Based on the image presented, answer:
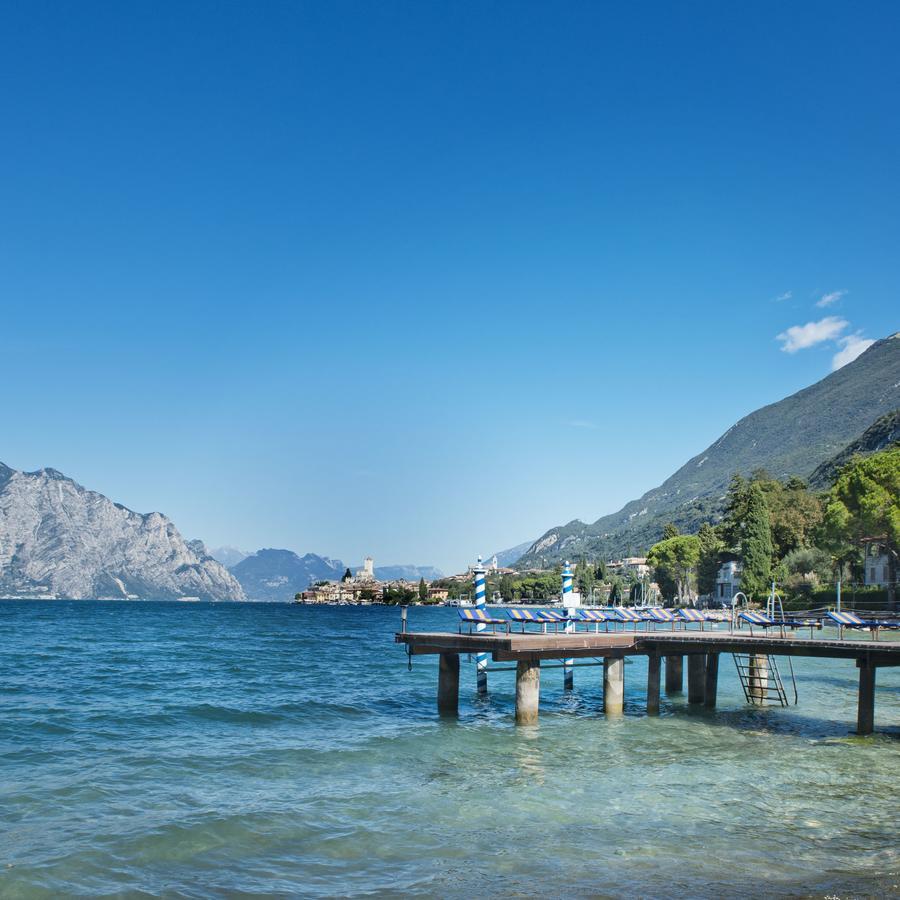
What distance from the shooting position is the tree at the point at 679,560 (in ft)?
486

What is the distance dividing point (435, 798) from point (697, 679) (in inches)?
709

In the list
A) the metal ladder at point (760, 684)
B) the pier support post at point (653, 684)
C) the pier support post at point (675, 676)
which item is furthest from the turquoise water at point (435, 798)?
the pier support post at point (675, 676)

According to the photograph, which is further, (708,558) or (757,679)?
(708,558)

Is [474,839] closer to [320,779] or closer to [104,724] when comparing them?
[320,779]

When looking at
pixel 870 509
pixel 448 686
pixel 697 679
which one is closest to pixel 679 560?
pixel 870 509

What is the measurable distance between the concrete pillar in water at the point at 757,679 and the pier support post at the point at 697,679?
7.74 feet

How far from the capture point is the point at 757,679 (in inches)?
1368

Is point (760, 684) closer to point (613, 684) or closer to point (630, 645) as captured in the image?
point (613, 684)

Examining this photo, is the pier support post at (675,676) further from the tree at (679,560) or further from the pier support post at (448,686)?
the tree at (679,560)

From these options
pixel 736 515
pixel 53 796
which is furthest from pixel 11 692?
pixel 736 515

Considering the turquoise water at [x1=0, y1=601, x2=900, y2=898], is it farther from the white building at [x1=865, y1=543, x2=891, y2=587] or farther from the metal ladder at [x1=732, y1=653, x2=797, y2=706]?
the white building at [x1=865, y1=543, x2=891, y2=587]

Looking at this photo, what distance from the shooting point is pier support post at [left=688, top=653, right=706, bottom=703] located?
1304 inches

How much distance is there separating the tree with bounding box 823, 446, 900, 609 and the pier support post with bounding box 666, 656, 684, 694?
162ft

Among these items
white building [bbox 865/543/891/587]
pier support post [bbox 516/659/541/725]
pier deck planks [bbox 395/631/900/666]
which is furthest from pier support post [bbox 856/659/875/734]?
white building [bbox 865/543/891/587]
